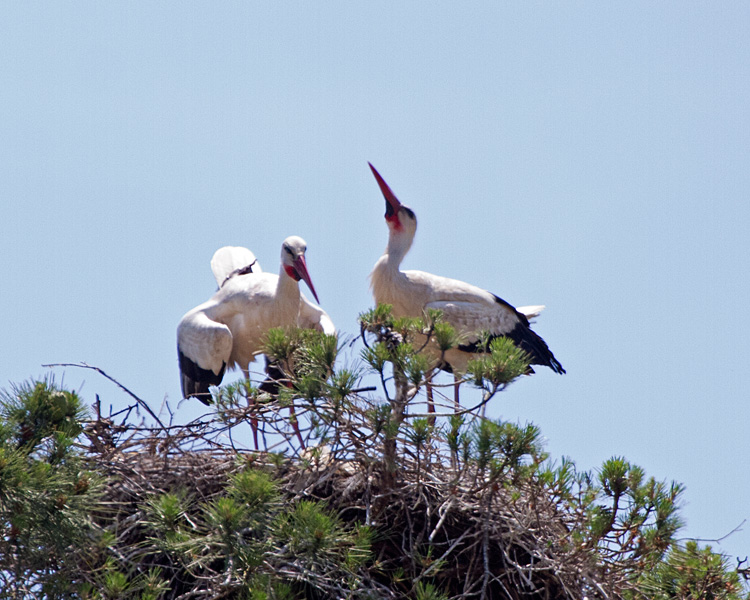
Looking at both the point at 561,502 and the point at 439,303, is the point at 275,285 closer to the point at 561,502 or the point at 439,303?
the point at 439,303

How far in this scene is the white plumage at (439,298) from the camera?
266 inches

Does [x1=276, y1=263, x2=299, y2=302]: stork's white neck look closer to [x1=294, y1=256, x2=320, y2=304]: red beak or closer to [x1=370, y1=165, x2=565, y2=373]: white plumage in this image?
[x1=294, y1=256, x2=320, y2=304]: red beak

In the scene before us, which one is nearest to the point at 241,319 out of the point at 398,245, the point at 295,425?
the point at 398,245

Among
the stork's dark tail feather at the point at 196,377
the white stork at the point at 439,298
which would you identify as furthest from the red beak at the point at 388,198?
the stork's dark tail feather at the point at 196,377

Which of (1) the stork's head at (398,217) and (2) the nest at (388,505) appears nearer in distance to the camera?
(2) the nest at (388,505)

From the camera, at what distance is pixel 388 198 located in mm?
7055

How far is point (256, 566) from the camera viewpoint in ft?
11.6

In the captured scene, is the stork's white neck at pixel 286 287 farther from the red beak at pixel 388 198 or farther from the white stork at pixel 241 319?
the red beak at pixel 388 198

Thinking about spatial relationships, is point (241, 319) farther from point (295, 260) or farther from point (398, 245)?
point (398, 245)

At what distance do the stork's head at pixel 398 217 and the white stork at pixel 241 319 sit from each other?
748mm

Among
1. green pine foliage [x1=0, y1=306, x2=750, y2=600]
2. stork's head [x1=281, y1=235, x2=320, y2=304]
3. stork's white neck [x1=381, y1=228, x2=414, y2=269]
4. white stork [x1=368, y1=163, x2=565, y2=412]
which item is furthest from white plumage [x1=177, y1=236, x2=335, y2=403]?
green pine foliage [x1=0, y1=306, x2=750, y2=600]

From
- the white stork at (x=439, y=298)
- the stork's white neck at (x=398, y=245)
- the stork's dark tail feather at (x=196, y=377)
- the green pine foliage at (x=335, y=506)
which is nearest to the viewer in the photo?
the green pine foliage at (x=335, y=506)

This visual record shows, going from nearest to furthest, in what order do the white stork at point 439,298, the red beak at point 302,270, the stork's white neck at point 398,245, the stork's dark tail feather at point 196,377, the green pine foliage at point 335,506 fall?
the green pine foliage at point 335,506 < the red beak at point 302,270 < the stork's dark tail feather at point 196,377 < the white stork at point 439,298 < the stork's white neck at point 398,245

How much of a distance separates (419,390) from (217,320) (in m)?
2.73
